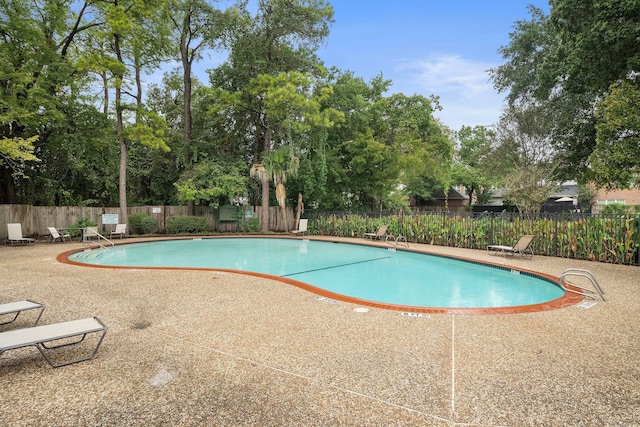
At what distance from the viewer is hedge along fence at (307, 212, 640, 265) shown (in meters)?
8.92

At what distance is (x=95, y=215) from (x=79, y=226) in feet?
5.08

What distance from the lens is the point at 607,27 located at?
8289 mm

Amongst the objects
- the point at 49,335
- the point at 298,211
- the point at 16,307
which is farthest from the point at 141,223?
the point at 49,335

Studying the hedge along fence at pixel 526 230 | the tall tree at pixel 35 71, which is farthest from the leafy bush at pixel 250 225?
the tall tree at pixel 35 71

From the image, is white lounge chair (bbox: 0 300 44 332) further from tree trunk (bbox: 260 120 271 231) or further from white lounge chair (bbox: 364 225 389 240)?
tree trunk (bbox: 260 120 271 231)

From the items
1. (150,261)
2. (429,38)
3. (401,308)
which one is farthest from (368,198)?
(401,308)

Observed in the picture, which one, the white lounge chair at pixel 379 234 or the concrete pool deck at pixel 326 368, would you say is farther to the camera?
the white lounge chair at pixel 379 234

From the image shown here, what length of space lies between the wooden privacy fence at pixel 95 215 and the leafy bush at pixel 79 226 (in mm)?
745

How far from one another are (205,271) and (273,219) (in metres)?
12.6

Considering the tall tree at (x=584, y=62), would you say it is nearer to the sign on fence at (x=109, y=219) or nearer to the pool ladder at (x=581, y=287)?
the pool ladder at (x=581, y=287)

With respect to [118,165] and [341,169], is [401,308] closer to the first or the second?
[341,169]

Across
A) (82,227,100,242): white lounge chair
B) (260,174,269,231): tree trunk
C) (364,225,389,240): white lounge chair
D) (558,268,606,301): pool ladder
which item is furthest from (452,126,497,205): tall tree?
(82,227,100,242): white lounge chair

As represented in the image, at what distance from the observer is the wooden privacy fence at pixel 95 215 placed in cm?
1447

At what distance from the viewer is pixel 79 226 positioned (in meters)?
14.9
